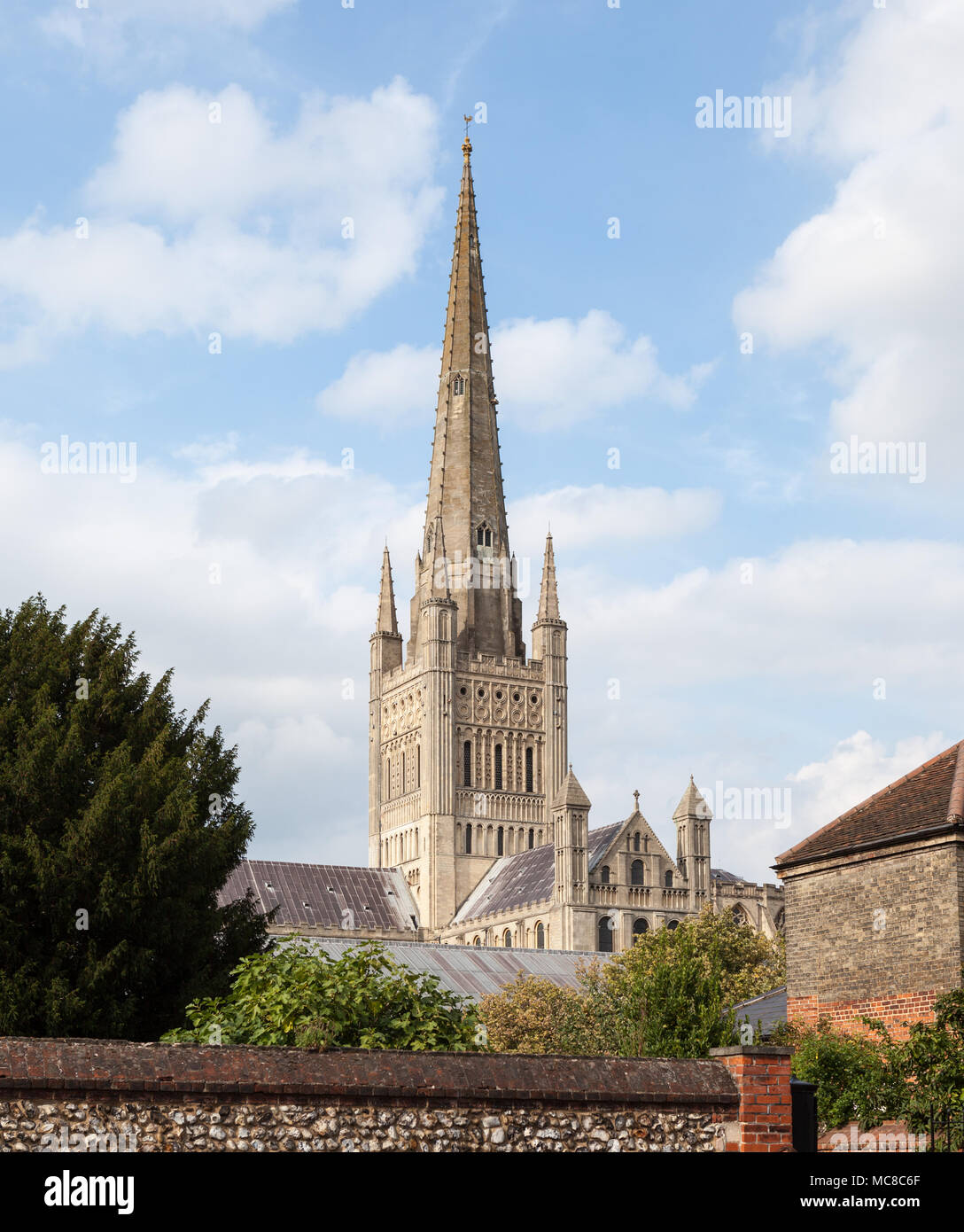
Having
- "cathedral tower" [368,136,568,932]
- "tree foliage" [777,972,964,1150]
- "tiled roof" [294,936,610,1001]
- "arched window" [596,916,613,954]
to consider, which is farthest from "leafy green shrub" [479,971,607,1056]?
"cathedral tower" [368,136,568,932]

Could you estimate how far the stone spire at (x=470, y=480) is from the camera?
383ft

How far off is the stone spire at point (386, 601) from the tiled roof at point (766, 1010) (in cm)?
7549

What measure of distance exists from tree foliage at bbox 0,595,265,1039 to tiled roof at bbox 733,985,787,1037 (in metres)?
13.6

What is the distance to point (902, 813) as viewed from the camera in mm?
29734

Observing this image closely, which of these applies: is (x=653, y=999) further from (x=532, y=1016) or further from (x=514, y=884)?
(x=514, y=884)

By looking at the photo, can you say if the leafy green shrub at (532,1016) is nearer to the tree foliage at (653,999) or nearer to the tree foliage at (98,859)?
the tree foliage at (653,999)

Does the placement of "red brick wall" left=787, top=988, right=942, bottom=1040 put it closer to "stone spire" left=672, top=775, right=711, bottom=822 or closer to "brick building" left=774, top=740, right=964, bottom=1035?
"brick building" left=774, top=740, right=964, bottom=1035

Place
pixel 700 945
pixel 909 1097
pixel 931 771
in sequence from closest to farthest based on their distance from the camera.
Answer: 1. pixel 909 1097
2. pixel 931 771
3. pixel 700 945

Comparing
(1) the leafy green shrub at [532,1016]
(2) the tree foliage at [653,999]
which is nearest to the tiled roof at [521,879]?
(2) the tree foliage at [653,999]

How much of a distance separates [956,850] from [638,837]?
236 feet
